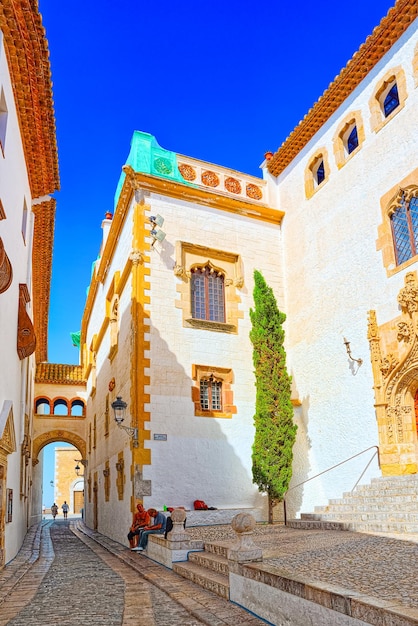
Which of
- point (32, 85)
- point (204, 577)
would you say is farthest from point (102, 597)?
point (32, 85)

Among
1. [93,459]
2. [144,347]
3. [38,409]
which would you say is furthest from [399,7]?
[38,409]

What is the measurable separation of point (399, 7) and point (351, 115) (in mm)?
2756

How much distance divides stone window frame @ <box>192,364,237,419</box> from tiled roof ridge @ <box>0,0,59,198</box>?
6.32 m

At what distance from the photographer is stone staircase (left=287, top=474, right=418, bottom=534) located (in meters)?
9.10

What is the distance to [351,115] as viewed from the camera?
1440cm

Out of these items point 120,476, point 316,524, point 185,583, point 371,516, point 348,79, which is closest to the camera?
point 185,583

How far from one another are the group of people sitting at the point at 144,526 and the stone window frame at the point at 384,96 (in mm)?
10525

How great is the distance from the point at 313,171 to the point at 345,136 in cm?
160

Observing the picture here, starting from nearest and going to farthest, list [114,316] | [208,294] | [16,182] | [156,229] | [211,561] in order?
[211,561] < [16,182] < [156,229] < [208,294] < [114,316]

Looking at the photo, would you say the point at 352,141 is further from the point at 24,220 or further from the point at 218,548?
the point at 218,548

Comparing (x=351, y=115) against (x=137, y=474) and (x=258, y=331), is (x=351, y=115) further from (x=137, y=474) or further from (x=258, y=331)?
(x=137, y=474)

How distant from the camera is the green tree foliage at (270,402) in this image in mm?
13539

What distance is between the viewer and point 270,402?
14156 millimetres

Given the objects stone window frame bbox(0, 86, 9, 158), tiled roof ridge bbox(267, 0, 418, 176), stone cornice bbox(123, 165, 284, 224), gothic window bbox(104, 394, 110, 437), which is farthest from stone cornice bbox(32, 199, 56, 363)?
tiled roof ridge bbox(267, 0, 418, 176)
